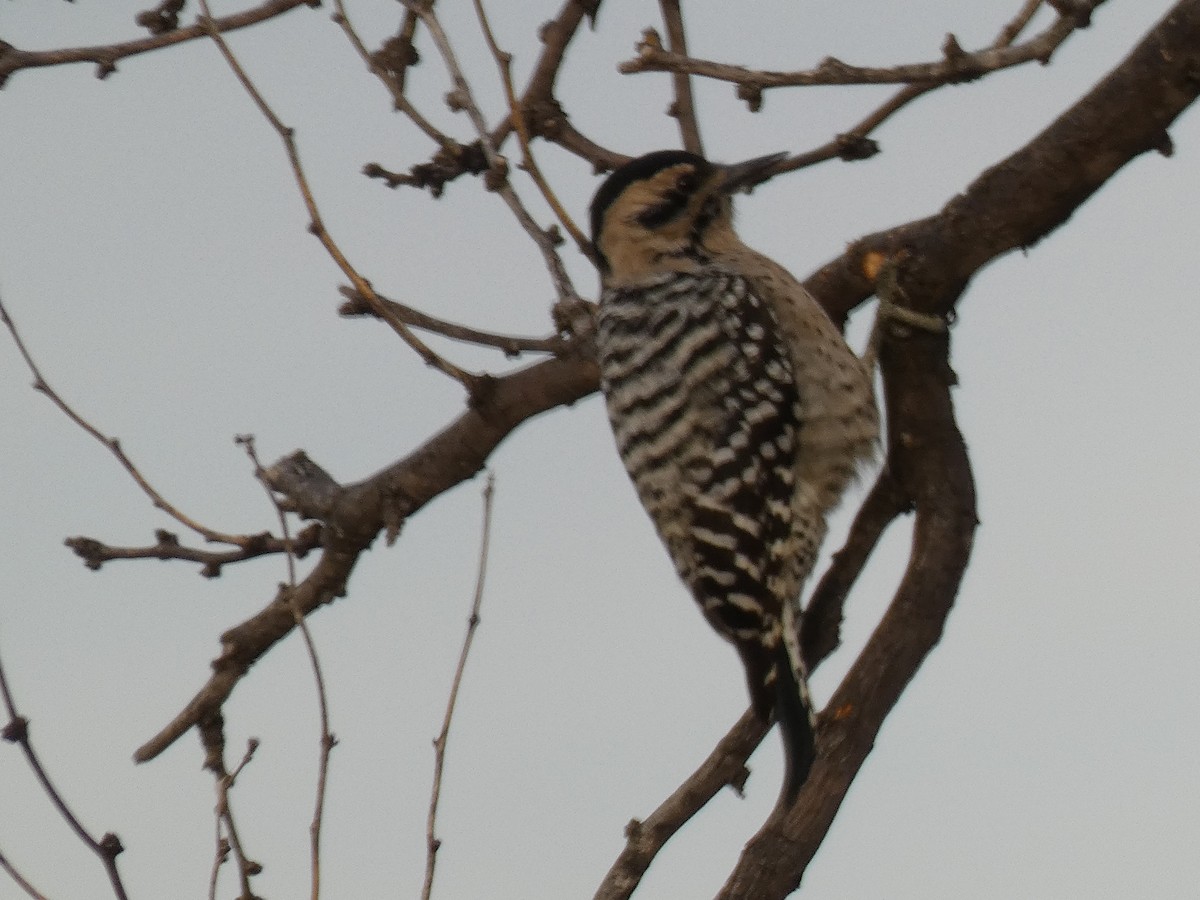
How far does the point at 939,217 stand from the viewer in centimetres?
361

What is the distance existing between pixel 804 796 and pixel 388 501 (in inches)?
57.5

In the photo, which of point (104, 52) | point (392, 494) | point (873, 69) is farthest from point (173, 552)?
point (873, 69)

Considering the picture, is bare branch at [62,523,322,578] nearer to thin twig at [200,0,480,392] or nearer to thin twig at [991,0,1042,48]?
thin twig at [200,0,480,392]

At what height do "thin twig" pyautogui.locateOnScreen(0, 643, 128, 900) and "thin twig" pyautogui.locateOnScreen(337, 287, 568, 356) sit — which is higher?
"thin twig" pyautogui.locateOnScreen(337, 287, 568, 356)


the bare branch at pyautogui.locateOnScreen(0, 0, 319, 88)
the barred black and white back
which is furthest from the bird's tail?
the bare branch at pyautogui.locateOnScreen(0, 0, 319, 88)

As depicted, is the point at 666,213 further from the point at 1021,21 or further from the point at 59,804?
the point at 59,804

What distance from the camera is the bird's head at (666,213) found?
476cm

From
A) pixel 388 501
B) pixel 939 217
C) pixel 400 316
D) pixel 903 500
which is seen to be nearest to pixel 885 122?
pixel 939 217

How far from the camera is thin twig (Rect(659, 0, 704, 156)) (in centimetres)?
439

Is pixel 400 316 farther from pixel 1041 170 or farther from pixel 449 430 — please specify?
pixel 1041 170

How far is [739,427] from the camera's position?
421 centimetres

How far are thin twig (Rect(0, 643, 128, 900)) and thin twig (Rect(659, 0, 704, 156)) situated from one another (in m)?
2.43

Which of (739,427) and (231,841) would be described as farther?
(739,427)

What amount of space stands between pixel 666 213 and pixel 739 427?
2.99 ft
